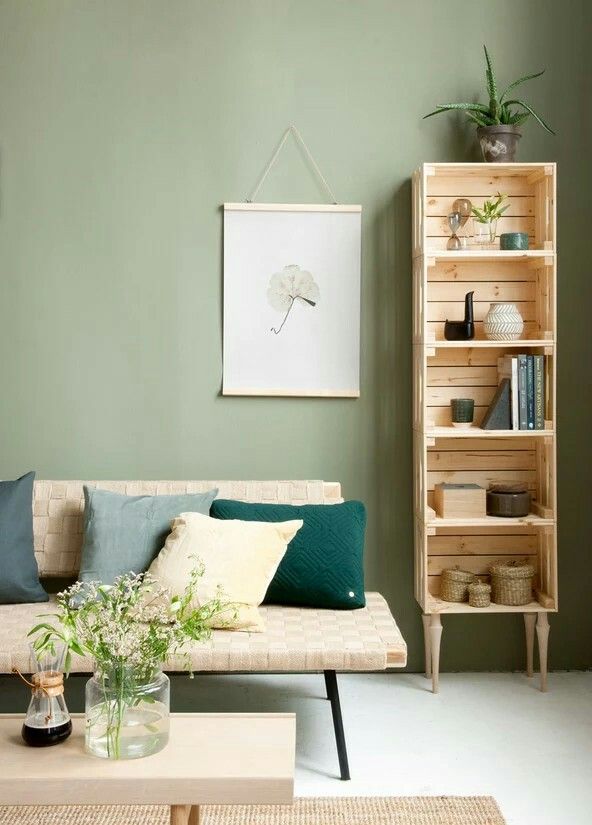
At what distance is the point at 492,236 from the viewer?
12.1 ft

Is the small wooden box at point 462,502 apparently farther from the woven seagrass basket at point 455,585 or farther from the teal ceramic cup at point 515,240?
the teal ceramic cup at point 515,240

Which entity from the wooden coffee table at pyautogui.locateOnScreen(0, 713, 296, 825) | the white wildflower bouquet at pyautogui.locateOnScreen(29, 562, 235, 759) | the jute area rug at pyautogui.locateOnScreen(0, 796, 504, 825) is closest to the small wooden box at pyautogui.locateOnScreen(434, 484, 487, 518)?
the jute area rug at pyautogui.locateOnScreen(0, 796, 504, 825)

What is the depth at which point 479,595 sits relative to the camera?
362cm

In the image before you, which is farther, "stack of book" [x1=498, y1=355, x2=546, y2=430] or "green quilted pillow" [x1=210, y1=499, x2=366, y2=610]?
"stack of book" [x1=498, y1=355, x2=546, y2=430]

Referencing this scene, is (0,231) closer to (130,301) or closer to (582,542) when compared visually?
(130,301)

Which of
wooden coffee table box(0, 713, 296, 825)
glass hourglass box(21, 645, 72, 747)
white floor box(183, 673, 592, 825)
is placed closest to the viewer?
wooden coffee table box(0, 713, 296, 825)

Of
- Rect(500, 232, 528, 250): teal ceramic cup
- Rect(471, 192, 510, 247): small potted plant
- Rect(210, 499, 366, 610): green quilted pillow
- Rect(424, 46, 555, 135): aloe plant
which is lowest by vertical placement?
Rect(210, 499, 366, 610): green quilted pillow

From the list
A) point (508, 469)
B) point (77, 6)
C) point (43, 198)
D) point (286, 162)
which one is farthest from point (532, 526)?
point (77, 6)

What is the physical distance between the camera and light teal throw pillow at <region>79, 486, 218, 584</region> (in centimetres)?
327

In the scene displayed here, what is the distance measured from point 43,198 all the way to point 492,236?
5.73ft

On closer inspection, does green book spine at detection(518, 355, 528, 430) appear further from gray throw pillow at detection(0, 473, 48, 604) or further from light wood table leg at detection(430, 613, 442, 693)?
gray throw pillow at detection(0, 473, 48, 604)

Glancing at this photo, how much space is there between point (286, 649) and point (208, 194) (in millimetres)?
1837

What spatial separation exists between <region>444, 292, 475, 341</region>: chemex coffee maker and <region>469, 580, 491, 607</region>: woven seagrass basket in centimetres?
94

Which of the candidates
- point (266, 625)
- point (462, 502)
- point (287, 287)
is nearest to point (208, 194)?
point (287, 287)
